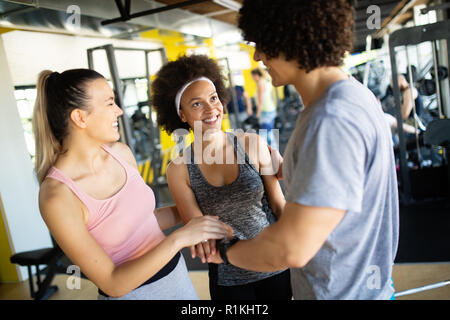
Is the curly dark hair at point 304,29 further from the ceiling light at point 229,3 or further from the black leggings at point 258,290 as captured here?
the ceiling light at point 229,3

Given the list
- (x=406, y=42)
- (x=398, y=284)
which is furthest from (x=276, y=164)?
(x=406, y=42)

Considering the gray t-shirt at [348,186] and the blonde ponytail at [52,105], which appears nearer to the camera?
the gray t-shirt at [348,186]

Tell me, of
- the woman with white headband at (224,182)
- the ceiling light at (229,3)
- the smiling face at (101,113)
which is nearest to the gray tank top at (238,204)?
the woman with white headband at (224,182)

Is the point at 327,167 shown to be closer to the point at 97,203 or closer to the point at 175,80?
the point at 97,203

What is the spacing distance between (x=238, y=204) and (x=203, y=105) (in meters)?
0.49

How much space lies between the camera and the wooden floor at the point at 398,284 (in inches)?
110

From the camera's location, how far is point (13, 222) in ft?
13.3

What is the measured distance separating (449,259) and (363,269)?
2864 millimetres

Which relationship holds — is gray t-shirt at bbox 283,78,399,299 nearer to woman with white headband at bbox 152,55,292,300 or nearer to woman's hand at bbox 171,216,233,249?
woman's hand at bbox 171,216,233,249

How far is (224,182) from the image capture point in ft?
5.51

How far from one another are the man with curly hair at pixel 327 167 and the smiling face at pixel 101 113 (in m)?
0.63

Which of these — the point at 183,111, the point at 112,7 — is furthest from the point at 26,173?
the point at 183,111

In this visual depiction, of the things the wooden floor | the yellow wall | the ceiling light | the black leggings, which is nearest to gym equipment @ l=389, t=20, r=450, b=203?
the wooden floor

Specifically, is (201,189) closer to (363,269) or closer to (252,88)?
(363,269)
